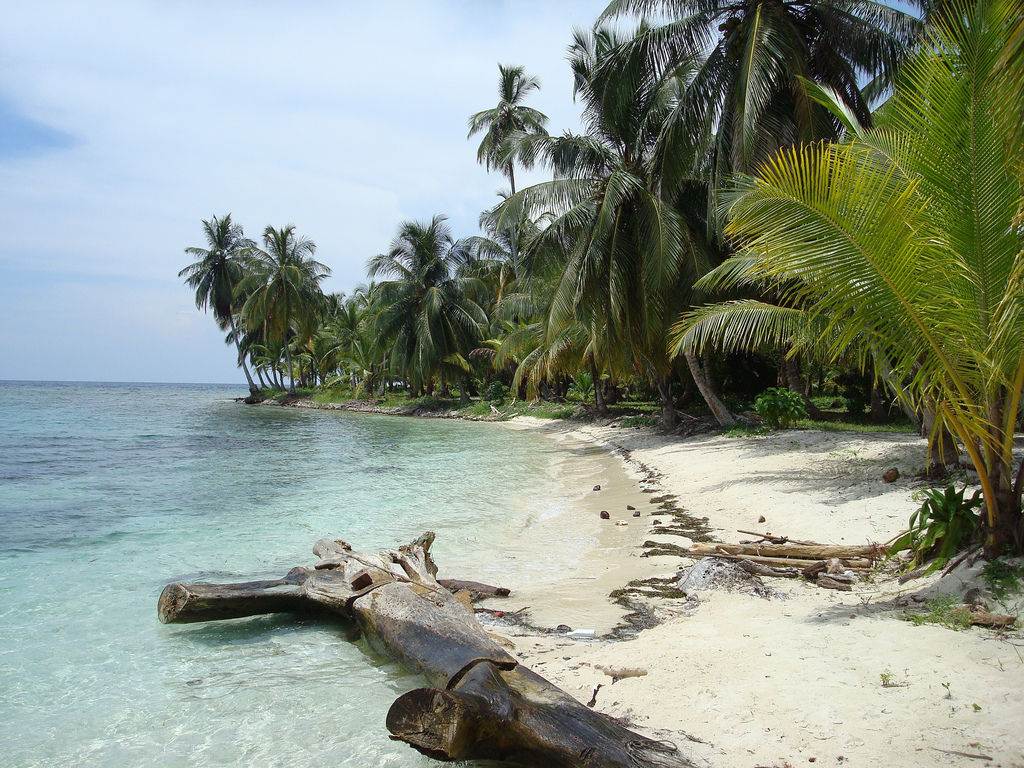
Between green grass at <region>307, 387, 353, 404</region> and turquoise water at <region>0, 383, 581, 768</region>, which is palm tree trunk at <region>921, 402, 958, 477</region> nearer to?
turquoise water at <region>0, 383, 581, 768</region>

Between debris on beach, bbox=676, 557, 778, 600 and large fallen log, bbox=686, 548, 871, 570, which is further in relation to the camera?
large fallen log, bbox=686, 548, 871, 570

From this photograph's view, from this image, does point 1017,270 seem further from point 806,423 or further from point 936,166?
point 806,423

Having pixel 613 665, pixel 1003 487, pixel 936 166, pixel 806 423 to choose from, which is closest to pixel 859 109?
pixel 806 423

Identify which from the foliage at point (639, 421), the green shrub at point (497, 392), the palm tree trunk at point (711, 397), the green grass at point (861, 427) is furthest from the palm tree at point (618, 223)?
the green shrub at point (497, 392)

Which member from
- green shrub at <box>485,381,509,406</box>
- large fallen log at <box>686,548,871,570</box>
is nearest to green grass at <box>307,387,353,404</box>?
green shrub at <box>485,381,509,406</box>

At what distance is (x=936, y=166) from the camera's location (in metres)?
4.17

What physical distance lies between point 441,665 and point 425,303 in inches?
1280

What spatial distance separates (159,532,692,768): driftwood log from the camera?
8.70 feet

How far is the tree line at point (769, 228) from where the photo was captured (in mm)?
4008

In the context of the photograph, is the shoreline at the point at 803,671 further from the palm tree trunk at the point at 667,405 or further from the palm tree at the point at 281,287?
the palm tree at the point at 281,287

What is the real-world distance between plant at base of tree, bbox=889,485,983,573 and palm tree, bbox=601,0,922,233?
822cm

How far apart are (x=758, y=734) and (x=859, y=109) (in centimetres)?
1331

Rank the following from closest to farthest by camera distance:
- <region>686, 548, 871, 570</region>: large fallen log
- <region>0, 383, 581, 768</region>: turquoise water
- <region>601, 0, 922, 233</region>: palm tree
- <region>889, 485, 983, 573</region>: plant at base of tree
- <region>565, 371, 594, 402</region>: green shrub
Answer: <region>0, 383, 581, 768</region>: turquoise water
<region>889, 485, 983, 573</region>: plant at base of tree
<region>686, 548, 871, 570</region>: large fallen log
<region>601, 0, 922, 233</region>: palm tree
<region>565, 371, 594, 402</region>: green shrub

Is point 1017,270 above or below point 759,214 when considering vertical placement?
below
